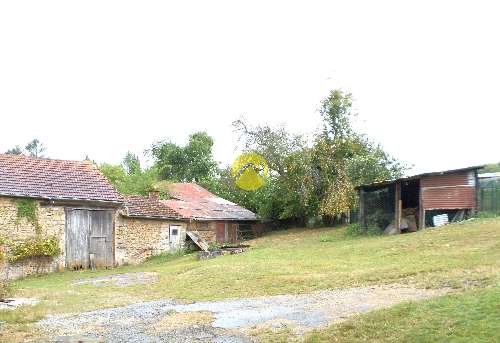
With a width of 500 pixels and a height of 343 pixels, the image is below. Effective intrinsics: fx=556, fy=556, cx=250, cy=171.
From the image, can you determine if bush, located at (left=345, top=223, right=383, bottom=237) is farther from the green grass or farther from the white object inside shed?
the green grass

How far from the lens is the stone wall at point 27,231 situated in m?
22.9

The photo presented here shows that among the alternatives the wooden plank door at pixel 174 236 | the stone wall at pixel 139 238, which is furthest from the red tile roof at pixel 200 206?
the stone wall at pixel 139 238

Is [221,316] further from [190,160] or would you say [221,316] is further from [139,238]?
[190,160]

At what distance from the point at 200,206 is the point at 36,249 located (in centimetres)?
1429

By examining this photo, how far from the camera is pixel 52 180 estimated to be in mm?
25500

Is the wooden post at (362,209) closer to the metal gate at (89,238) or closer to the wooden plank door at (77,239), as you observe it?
the metal gate at (89,238)

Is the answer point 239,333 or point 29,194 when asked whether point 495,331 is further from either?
point 29,194

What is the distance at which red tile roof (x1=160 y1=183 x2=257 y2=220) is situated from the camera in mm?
33406

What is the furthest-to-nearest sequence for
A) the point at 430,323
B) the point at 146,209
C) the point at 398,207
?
the point at 146,209 < the point at 398,207 < the point at 430,323

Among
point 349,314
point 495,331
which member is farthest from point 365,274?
point 495,331

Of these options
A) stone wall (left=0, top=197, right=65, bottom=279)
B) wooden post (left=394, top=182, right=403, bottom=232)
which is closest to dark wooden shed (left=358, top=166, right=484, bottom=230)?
wooden post (left=394, top=182, right=403, bottom=232)

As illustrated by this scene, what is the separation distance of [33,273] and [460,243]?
55.7 feet

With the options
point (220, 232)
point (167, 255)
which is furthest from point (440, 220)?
point (220, 232)

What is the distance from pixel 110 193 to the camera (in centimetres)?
2656
